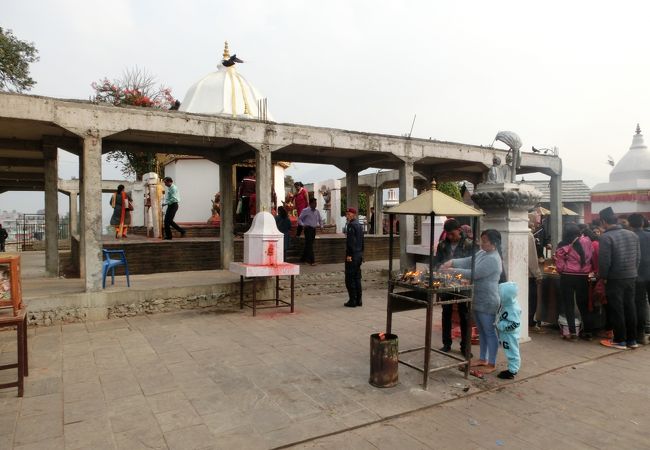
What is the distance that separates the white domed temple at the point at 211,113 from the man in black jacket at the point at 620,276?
10902mm

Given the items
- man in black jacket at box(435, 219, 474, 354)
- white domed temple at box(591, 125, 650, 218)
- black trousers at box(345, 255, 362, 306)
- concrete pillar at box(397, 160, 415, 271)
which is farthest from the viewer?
white domed temple at box(591, 125, 650, 218)

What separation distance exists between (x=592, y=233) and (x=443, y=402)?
13.8ft

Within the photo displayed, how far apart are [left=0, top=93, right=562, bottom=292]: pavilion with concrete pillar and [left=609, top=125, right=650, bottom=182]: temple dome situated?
14.1 feet

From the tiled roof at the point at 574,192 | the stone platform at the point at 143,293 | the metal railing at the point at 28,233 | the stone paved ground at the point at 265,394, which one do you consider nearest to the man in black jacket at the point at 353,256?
the stone platform at the point at 143,293

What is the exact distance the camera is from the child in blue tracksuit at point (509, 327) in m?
4.95

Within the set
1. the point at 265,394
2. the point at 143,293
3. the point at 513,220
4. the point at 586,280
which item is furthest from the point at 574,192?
the point at 265,394

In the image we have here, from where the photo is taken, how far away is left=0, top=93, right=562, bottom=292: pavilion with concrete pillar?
25.0ft

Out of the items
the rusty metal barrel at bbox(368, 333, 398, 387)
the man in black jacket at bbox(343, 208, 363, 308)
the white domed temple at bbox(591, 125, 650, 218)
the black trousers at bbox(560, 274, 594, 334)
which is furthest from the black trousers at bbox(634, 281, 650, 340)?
the white domed temple at bbox(591, 125, 650, 218)

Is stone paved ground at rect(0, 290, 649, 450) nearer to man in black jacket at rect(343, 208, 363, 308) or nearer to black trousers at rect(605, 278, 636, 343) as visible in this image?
black trousers at rect(605, 278, 636, 343)

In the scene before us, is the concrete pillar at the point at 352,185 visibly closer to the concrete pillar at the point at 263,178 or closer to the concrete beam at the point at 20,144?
the concrete pillar at the point at 263,178

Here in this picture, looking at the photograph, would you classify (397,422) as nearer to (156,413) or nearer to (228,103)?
(156,413)

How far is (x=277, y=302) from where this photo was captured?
29.2 ft

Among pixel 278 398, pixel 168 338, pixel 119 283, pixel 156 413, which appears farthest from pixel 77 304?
pixel 278 398

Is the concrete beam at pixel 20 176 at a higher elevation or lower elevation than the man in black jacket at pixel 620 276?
higher
